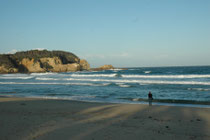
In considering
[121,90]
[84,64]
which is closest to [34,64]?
[84,64]

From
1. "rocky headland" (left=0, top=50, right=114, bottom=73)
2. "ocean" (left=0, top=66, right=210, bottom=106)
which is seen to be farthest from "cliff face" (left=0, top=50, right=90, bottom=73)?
"ocean" (left=0, top=66, right=210, bottom=106)

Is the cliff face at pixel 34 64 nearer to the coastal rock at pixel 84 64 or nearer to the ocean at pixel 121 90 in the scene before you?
the coastal rock at pixel 84 64

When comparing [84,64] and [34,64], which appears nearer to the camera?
[34,64]

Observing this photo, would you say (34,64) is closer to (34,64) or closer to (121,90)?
(34,64)

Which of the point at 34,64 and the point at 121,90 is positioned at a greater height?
the point at 34,64

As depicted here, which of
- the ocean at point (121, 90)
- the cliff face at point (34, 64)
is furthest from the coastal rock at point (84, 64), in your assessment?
the ocean at point (121, 90)

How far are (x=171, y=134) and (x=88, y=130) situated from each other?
9.21 ft

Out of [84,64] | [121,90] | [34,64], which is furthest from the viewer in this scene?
[84,64]

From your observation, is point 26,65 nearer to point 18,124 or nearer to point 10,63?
point 10,63

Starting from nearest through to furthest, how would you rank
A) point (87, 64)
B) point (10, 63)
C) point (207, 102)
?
1. point (207, 102)
2. point (10, 63)
3. point (87, 64)

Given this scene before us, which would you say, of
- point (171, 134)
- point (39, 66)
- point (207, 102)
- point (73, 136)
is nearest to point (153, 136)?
point (171, 134)

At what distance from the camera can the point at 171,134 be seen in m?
5.82

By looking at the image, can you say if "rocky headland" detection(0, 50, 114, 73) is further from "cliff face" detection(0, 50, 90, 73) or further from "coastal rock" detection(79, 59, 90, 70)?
"coastal rock" detection(79, 59, 90, 70)

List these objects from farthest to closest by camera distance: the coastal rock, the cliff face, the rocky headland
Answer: the coastal rock, the rocky headland, the cliff face
